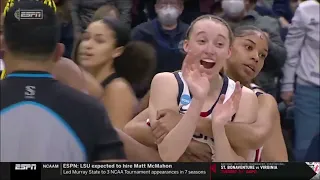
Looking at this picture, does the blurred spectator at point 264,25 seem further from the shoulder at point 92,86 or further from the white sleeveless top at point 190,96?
the shoulder at point 92,86

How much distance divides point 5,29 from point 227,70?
75 cm

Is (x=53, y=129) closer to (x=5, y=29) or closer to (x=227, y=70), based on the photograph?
(x=5, y=29)

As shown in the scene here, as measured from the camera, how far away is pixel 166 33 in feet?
9.30

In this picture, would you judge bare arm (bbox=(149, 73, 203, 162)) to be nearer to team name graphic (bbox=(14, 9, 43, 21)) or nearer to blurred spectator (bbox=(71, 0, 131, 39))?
blurred spectator (bbox=(71, 0, 131, 39))

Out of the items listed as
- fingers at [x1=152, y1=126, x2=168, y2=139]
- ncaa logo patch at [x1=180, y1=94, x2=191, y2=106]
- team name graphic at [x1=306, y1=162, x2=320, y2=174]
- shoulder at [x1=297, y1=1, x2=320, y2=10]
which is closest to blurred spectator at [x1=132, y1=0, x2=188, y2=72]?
ncaa logo patch at [x1=180, y1=94, x2=191, y2=106]

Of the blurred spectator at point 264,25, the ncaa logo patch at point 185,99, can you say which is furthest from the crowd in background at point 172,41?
the ncaa logo patch at point 185,99

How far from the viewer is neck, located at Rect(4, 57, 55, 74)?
8.73ft

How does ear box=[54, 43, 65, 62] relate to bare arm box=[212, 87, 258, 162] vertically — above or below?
above

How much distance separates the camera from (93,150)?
106 inches

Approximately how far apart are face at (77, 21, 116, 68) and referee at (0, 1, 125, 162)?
4.7 inches

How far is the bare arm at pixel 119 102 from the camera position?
2764mm

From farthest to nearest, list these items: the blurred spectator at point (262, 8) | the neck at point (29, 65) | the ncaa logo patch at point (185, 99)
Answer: the blurred spectator at point (262, 8)
the ncaa logo patch at point (185, 99)
the neck at point (29, 65)

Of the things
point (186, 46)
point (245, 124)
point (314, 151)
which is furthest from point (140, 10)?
point (314, 151)

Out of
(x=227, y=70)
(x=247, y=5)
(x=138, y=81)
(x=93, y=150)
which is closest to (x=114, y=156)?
(x=93, y=150)
